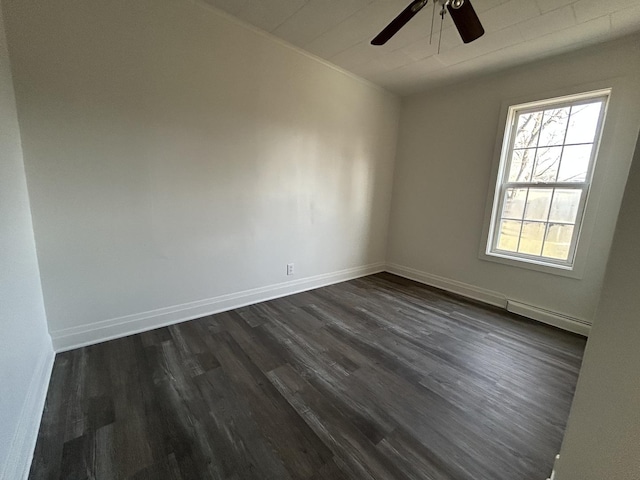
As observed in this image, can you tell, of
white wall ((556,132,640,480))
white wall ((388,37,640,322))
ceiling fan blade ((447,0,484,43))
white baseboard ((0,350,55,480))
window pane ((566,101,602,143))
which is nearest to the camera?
white wall ((556,132,640,480))

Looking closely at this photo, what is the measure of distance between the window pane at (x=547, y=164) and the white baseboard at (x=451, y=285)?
135 centimetres

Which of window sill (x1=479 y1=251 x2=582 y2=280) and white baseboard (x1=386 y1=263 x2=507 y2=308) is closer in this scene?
window sill (x1=479 y1=251 x2=582 y2=280)

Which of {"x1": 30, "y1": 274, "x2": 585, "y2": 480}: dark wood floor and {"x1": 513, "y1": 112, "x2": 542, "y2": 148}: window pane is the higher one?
{"x1": 513, "y1": 112, "x2": 542, "y2": 148}: window pane

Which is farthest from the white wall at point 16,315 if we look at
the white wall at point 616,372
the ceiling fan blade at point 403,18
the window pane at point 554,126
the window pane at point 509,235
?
the window pane at point 554,126

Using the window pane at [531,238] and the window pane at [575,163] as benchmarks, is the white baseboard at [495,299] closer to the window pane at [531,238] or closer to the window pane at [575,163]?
the window pane at [531,238]

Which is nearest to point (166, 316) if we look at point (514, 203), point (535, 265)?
point (535, 265)

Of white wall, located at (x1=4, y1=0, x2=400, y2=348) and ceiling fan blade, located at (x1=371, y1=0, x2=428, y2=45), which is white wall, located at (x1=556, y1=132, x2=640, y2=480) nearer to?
ceiling fan blade, located at (x1=371, y1=0, x2=428, y2=45)

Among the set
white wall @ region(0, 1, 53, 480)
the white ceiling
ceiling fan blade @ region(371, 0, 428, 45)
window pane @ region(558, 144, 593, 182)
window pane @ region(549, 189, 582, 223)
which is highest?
the white ceiling

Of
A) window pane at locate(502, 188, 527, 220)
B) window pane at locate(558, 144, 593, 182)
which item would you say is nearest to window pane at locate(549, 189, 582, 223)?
window pane at locate(558, 144, 593, 182)

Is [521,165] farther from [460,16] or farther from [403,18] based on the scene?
[403,18]

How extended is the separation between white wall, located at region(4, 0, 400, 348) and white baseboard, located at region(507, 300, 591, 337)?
2385mm

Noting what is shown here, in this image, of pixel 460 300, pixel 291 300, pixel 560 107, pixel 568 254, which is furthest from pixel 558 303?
pixel 291 300

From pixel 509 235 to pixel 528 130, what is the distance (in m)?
1.15

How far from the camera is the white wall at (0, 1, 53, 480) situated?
1030 millimetres
